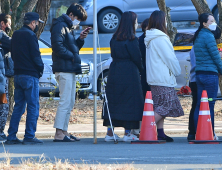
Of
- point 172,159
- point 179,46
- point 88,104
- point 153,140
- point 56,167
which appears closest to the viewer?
point 56,167

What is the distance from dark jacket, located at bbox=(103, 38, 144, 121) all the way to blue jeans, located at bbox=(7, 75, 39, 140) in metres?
1.12

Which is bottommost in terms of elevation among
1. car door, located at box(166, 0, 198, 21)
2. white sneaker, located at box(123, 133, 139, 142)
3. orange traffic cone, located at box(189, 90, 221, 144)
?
white sneaker, located at box(123, 133, 139, 142)

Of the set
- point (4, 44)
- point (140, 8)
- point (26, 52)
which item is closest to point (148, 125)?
point (26, 52)

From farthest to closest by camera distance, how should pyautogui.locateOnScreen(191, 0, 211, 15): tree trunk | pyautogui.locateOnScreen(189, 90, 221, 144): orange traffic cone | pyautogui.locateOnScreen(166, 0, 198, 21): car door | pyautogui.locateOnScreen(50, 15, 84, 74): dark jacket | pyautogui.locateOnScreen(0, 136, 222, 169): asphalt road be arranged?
1. pyautogui.locateOnScreen(166, 0, 198, 21): car door
2. pyautogui.locateOnScreen(191, 0, 211, 15): tree trunk
3. pyautogui.locateOnScreen(50, 15, 84, 74): dark jacket
4. pyautogui.locateOnScreen(189, 90, 221, 144): orange traffic cone
5. pyautogui.locateOnScreen(0, 136, 222, 169): asphalt road

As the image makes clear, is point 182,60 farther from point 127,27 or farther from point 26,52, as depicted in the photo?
point 26,52

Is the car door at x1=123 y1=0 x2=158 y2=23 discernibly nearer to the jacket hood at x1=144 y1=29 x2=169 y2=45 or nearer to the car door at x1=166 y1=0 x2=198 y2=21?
the car door at x1=166 y1=0 x2=198 y2=21

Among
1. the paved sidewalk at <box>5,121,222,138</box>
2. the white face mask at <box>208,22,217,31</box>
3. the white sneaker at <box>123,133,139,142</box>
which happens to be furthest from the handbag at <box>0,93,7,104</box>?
the white face mask at <box>208,22,217,31</box>

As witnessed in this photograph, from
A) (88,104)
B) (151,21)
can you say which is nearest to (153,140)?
(151,21)

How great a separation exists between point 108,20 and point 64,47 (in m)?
9.27

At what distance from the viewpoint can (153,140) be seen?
7699mm

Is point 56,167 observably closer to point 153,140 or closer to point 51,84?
point 153,140

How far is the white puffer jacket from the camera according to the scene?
7.86m

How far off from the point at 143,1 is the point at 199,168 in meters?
11.6

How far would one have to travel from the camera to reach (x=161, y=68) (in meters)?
7.91
